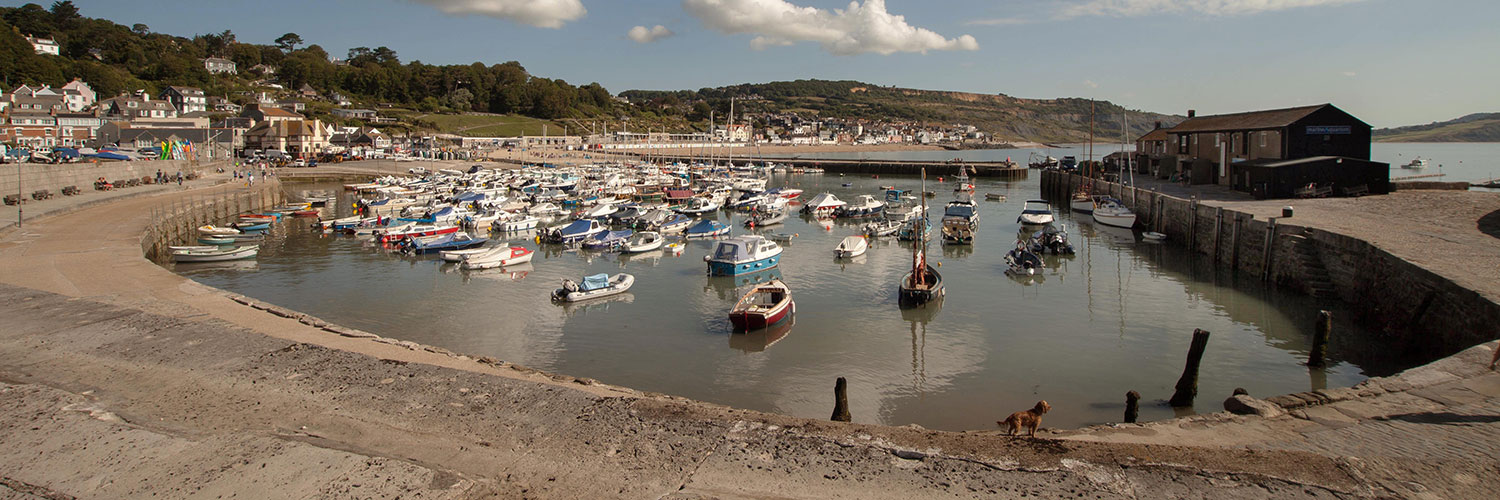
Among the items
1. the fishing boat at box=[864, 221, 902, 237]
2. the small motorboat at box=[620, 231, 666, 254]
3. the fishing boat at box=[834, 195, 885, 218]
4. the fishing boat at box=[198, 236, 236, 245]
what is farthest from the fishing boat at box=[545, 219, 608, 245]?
the fishing boat at box=[834, 195, 885, 218]

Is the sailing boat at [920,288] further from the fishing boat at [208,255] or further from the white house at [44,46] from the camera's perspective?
the white house at [44,46]

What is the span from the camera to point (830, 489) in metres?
8.41

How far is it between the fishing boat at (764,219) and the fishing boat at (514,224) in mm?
10593

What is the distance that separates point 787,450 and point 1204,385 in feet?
33.5

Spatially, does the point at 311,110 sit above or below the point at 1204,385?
above

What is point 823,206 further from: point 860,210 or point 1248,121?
point 1248,121

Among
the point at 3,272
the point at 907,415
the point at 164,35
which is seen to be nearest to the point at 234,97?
the point at 164,35

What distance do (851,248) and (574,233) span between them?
1172 cm

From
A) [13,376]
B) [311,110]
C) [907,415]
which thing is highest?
[311,110]

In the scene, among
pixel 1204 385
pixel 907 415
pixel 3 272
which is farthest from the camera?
pixel 3 272

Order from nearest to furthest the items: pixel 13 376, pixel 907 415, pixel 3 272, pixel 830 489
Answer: pixel 830 489
pixel 13 376
pixel 907 415
pixel 3 272

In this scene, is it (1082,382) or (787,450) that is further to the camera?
(1082,382)

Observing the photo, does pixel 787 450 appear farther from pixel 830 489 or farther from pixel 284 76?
pixel 284 76

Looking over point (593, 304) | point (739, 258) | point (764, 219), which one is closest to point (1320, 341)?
point (739, 258)
